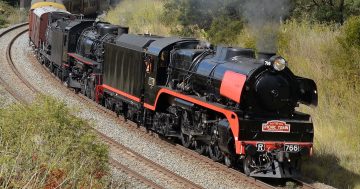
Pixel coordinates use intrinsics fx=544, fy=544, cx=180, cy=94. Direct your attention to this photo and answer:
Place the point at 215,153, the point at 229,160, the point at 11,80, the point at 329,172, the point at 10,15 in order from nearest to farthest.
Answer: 1. the point at 229,160
2. the point at 329,172
3. the point at 215,153
4. the point at 11,80
5. the point at 10,15

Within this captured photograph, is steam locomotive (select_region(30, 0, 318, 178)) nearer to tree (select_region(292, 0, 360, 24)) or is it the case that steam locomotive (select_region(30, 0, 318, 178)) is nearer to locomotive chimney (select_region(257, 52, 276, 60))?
locomotive chimney (select_region(257, 52, 276, 60))

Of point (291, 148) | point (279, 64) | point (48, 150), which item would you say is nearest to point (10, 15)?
point (279, 64)

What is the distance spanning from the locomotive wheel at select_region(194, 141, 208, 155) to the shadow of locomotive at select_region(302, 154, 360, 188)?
2352 mm

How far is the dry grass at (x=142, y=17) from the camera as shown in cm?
3464

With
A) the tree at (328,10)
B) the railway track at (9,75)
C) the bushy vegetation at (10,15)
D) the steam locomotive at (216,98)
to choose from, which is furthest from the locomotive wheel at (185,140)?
the bushy vegetation at (10,15)

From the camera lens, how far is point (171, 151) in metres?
13.5

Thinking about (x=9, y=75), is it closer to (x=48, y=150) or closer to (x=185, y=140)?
(x=185, y=140)

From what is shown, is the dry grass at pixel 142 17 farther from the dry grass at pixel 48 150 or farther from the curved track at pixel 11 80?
the dry grass at pixel 48 150

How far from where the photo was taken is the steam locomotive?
11211mm

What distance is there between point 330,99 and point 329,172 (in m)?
4.54

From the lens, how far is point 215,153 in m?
12.6

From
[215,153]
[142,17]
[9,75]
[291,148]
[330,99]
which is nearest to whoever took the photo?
[291,148]

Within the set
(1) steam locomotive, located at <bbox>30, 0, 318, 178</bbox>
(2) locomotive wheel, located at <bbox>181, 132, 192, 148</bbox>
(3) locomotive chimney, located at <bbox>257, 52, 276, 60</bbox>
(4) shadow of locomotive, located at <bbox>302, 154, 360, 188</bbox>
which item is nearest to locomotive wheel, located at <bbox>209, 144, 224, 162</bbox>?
(1) steam locomotive, located at <bbox>30, 0, 318, 178</bbox>

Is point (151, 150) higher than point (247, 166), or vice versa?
point (247, 166)
